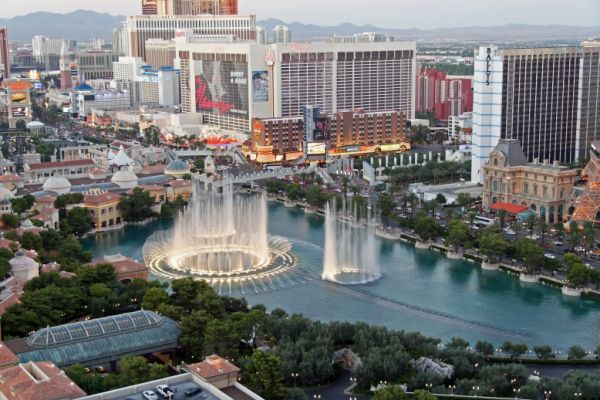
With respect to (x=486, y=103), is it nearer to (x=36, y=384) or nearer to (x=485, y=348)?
(x=485, y=348)

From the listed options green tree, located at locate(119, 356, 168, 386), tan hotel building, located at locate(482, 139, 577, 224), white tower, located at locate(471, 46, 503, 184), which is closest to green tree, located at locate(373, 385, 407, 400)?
green tree, located at locate(119, 356, 168, 386)

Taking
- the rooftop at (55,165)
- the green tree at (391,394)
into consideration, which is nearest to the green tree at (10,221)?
the rooftop at (55,165)

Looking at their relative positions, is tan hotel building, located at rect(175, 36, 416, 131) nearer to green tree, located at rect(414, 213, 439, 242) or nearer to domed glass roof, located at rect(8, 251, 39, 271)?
green tree, located at rect(414, 213, 439, 242)

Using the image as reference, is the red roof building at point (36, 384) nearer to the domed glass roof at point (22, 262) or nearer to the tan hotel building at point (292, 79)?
the domed glass roof at point (22, 262)

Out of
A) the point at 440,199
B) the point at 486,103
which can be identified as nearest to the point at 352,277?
the point at 440,199

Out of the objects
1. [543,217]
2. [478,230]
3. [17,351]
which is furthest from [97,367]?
[543,217]

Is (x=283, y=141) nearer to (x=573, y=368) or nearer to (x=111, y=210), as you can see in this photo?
(x=111, y=210)
